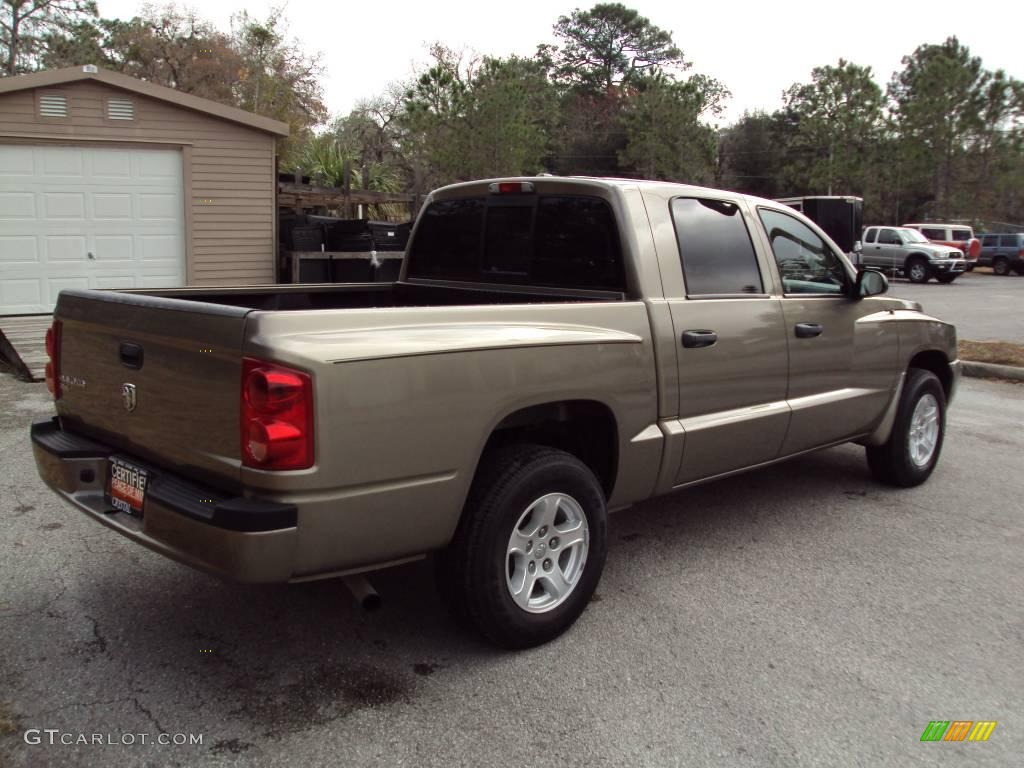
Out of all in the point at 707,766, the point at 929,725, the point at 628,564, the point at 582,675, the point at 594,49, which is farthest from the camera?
the point at 594,49

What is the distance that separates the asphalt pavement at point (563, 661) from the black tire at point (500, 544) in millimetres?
145

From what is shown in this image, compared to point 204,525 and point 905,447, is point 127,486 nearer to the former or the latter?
point 204,525

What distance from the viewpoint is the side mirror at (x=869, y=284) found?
491 centimetres

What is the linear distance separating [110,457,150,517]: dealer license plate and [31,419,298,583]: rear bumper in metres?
0.03

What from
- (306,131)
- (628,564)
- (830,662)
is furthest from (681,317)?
(306,131)

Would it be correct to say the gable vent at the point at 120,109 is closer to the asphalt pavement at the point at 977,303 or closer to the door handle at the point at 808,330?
the door handle at the point at 808,330

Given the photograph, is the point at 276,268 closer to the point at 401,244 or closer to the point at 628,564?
the point at 401,244

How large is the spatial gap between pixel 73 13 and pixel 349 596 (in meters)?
38.9

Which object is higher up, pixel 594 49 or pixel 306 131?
pixel 594 49

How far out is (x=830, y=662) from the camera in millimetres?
3344

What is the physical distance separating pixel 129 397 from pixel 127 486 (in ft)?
1.06

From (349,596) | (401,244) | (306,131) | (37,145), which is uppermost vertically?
(306,131)

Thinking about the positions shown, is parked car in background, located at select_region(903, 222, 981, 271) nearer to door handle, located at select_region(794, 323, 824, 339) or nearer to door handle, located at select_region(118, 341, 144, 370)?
door handle, located at select_region(794, 323, 824, 339)

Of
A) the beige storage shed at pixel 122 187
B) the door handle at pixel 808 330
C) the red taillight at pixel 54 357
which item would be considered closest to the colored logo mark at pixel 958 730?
the door handle at pixel 808 330
